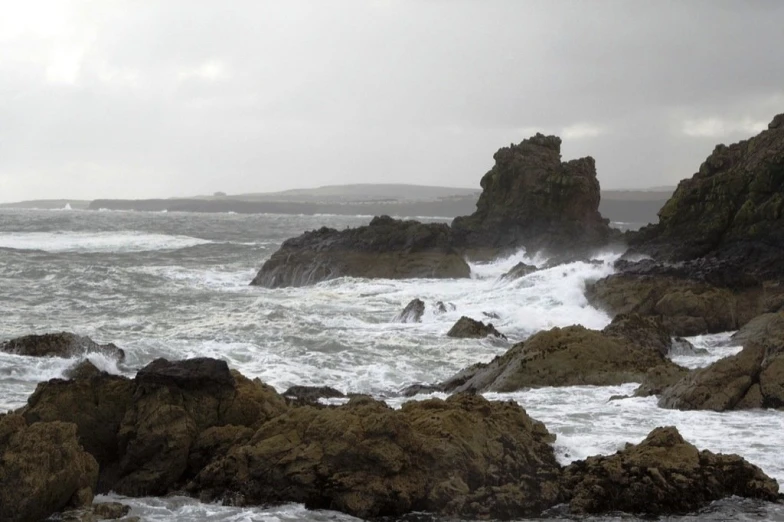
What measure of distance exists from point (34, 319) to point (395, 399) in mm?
11525

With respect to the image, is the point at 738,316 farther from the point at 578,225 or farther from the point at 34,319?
the point at 578,225

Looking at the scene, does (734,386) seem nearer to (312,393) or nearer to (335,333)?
(312,393)

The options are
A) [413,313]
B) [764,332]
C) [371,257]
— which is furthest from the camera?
[371,257]

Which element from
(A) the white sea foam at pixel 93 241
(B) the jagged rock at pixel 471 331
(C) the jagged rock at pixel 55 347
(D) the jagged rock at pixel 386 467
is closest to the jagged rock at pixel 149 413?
(D) the jagged rock at pixel 386 467

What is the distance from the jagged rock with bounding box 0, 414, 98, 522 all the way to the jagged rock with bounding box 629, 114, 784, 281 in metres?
16.6

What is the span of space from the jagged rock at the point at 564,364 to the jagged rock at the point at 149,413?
4567 mm

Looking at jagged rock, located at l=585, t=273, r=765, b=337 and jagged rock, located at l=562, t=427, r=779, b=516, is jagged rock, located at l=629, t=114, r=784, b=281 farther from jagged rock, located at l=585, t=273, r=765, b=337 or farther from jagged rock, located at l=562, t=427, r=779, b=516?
jagged rock, located at l=562, t=427, r=779, b=516

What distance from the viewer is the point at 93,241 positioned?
57.1 m

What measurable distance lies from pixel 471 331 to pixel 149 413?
1036 cm

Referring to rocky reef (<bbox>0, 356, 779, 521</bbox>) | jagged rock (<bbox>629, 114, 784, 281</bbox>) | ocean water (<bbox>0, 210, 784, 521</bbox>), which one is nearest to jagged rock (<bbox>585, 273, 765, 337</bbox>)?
ocean water (<bbox>0, 210, 784, 521</bbox>)

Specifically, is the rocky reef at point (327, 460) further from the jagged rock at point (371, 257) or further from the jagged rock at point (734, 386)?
the jagged rock at point (371, 257)

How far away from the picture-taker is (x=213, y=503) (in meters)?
7.74

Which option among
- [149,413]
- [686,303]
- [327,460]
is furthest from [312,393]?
[686,303]

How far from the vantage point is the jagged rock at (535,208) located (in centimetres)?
3678
